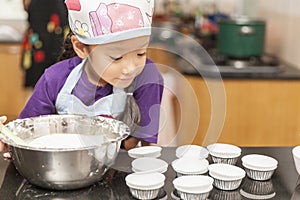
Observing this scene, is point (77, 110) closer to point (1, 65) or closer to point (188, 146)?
point (188, 146)

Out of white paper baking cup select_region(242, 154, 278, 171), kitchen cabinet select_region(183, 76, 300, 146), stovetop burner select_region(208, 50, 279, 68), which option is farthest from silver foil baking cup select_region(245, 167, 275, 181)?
stovetop burner select_region(208, 50, 279, 68)

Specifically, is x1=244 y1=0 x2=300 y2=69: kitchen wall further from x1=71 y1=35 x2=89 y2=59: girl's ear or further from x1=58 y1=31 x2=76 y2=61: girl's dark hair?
x1=71 y1=35 x2=89 y2=59: girl's ear

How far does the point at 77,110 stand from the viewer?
1249mm

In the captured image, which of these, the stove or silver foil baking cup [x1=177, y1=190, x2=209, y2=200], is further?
the stove

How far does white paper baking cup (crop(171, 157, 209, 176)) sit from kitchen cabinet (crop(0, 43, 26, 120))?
2.21 metres

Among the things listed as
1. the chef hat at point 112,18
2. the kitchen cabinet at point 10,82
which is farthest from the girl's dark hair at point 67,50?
the kitchen cabinet at point 10,82

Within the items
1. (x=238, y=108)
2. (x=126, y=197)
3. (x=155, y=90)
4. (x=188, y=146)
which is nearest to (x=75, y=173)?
(x=126, y=197)

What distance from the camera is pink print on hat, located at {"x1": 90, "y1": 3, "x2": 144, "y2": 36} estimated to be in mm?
1068

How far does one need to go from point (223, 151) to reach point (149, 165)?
16 cm

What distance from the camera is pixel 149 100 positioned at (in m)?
1.32

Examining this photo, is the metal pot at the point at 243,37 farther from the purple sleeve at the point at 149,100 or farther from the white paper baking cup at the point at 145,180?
the white paper baking cup at the point at 145,180

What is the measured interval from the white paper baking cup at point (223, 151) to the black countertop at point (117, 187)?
25 millimetres

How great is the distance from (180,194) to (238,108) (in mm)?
1306

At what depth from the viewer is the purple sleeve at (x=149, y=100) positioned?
1.28 metres
